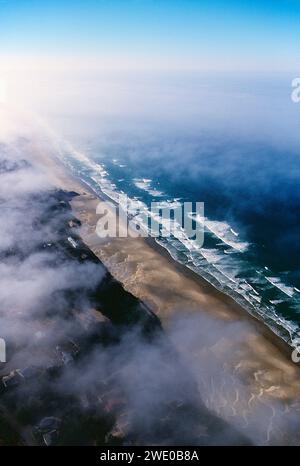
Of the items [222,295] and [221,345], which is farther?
[222,295]

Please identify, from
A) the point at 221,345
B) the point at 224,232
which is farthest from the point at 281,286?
the point at 224,232

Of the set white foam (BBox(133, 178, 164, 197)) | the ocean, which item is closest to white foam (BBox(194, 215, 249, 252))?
the ocean

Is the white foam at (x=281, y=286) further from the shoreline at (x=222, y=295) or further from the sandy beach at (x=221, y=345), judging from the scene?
the sandy beach at (x=221, y=345)

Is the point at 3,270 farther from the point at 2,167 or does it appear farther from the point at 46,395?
the point at 2,167

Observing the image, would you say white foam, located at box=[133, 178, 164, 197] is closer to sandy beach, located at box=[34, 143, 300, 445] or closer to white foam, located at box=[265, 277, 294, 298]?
sandy beach, located at box=[34, 143, 300, 445]

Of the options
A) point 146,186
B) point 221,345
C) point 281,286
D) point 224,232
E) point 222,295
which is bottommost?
point 221,345

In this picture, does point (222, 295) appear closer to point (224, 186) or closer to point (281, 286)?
point (281, 286)

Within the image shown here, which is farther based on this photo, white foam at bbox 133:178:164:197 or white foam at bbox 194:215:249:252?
white foam at bbox 133:178:164:197
